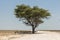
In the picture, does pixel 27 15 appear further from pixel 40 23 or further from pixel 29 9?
pixel 40 23

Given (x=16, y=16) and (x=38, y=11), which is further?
(x=16, y=16)

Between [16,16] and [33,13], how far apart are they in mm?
5995

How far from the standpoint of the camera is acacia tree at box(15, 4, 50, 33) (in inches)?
1919

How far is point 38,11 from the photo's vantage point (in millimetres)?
48281

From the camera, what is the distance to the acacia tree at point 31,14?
48.7 meters

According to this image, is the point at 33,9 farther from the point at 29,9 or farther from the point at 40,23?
the point at 40,23

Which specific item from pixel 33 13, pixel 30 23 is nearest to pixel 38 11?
pixel 33 13

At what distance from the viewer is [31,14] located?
48250 mm

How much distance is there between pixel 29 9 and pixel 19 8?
9.28 feet

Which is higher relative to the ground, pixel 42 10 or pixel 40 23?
pixel 42 10

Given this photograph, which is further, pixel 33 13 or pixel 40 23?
pixel 40 23

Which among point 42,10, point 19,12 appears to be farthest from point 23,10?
point 42,10

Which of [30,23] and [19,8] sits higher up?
[19,8]

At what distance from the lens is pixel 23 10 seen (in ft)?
162
